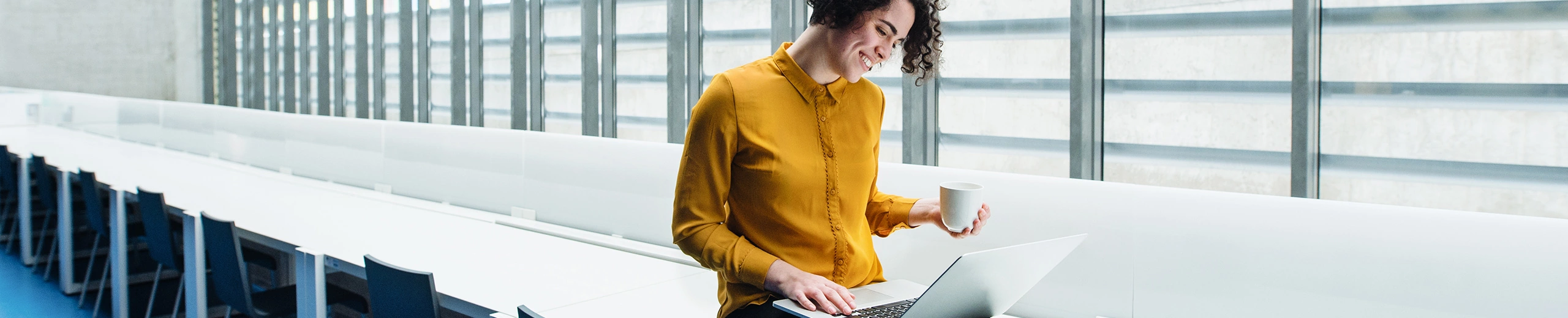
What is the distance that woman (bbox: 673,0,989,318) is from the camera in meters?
1.25

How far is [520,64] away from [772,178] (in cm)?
484

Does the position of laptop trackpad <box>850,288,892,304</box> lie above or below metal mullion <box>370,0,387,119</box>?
below

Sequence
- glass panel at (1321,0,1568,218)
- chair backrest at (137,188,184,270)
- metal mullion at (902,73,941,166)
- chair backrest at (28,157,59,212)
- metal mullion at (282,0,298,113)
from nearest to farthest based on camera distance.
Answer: glass panel at (1321,0,1568,218) → chair backrest at (137,188,184,270) → metal mullion at (902,73,941,166) → chair backrest at (28,157,59,212) → metal mullion at (282,0,298,113)

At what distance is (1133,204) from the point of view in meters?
1.97

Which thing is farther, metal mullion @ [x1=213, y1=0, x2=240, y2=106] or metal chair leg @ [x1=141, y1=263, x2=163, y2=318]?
metal mullion @ [x1=213, y1=0, x2=240, y2=106]

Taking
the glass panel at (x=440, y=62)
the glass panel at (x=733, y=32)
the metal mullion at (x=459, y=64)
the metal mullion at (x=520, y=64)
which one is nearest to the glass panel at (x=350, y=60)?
the glass panel at (x=440, y=62)

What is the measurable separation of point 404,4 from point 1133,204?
20.6ft

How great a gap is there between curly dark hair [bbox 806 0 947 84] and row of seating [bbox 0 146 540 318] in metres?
0.61

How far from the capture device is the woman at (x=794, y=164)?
1249mm

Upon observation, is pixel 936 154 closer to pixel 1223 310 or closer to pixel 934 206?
pixel 1223 310

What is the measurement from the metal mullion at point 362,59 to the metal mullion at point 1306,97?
6.89 m

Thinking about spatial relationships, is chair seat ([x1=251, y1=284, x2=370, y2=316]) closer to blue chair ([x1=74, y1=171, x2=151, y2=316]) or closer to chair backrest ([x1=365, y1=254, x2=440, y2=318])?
chair backrest ([x1=365, y1=254, x2=440, y2=318])

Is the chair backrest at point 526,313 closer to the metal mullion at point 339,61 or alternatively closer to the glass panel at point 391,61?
the glass panel at point 391,61

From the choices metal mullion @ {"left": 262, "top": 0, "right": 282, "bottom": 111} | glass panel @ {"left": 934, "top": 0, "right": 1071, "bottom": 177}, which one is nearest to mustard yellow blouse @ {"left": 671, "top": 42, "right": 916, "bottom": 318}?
glass panel @ {"left": 934, "top": 0, "right": 1071, "bottom": 177}
